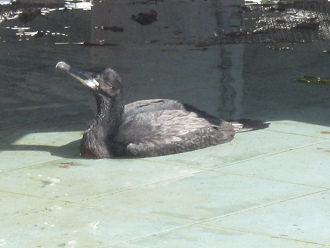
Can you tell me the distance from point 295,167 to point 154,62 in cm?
584

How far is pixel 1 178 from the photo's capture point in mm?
8070

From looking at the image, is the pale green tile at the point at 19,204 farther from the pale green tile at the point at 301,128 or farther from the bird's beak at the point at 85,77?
the pale green tile at the point at 301,128

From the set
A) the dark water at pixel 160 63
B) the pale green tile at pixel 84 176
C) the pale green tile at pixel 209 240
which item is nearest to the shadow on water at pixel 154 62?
the dark water at pixel 160 63

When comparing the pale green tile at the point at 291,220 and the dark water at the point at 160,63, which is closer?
the pale green tile at the point at 291,220

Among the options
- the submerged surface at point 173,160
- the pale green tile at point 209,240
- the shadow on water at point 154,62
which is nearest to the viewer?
the pale green tile at point 209,240

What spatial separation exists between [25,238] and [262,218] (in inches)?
72.9

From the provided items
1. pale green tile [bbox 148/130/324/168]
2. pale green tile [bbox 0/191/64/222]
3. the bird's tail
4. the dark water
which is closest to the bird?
pale green tile [bbox 148/130/324/168]

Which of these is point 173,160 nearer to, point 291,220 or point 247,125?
point 247,125

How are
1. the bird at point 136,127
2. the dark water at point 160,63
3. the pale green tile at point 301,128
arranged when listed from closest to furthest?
the bird at point 136,127
the pale green tile at point 301,128
the dark water at point 160,63

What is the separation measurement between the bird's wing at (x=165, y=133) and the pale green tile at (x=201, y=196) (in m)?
0.81

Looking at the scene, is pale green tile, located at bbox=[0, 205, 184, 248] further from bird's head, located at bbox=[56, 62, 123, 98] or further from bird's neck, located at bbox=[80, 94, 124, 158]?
bird's head, located at bbox=[56, 62, 123, 98]

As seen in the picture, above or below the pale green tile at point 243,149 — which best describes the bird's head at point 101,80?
above

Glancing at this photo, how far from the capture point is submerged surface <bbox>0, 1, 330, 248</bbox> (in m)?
6.52

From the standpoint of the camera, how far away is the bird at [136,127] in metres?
8.69
